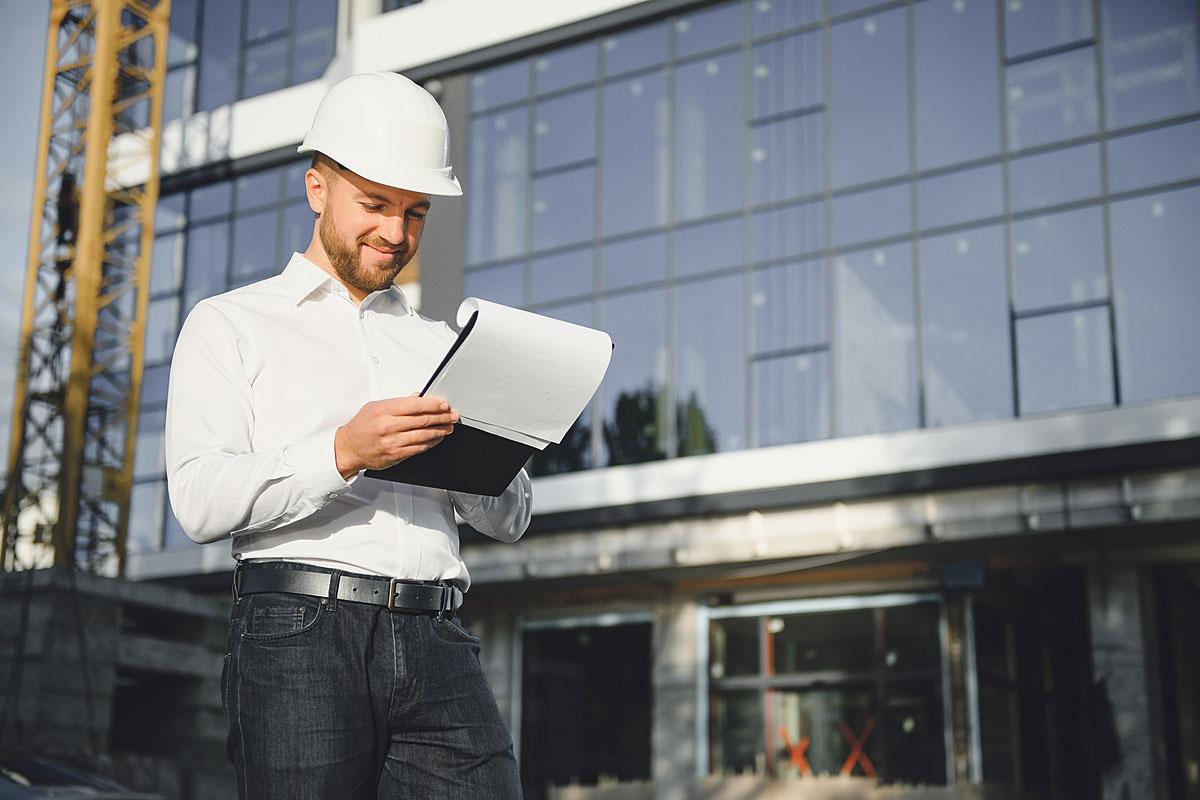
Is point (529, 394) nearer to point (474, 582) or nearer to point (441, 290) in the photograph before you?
point (474, 582)

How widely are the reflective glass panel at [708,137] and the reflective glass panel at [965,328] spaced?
3.11 meters

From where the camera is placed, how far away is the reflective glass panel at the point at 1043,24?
17.0 meters

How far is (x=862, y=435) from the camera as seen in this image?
56.6 feet

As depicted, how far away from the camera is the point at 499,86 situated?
21734 millimetres

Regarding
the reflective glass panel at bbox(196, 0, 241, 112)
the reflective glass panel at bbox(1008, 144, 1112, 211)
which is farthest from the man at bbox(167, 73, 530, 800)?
the reflective glass panel at bbox(196, 0, 241, 112)

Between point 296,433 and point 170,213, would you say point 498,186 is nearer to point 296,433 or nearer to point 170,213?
point 170,213

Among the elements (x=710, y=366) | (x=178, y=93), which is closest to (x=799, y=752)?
(x=710, y=366)

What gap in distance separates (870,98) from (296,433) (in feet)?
54.7

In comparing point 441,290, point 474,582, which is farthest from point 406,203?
point 441,290

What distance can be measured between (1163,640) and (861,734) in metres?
3.79

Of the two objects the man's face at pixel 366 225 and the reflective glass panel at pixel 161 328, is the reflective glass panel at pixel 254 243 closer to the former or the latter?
the reflective glass panel at pixel 161 328

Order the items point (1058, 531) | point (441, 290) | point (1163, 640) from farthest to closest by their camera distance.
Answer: point (441, 290) < point (1163, 640) < point (1058, 531)

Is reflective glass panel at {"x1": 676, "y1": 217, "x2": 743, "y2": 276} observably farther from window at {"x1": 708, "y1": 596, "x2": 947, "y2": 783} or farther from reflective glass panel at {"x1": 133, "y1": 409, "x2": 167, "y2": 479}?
reflective glass panel at {"x1": 133, "y1": 409, "x2": 167, "y2": 479}

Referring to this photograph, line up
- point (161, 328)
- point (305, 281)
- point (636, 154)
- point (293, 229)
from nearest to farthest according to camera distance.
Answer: point (305, 281)
point (636, 154)
point (293, 229)
point (161, 328)
